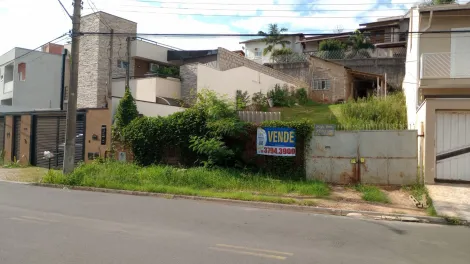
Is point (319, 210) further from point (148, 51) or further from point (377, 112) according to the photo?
point (148, 51)

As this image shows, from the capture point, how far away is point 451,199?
10164 millimetres

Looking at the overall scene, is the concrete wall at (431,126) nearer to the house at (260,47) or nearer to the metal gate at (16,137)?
the metal gate at (16,137)

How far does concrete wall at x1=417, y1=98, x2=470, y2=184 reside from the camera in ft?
38.3

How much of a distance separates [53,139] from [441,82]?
18975 millimetres

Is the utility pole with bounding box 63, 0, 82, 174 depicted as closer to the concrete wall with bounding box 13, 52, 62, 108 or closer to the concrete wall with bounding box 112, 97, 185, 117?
the concrete wall with bounding box 112, 97, 185, 117

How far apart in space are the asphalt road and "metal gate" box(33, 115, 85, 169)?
8.50 m

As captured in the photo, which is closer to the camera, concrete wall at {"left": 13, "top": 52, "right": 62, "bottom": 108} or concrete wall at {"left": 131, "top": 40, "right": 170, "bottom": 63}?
concrete wall at {"left": 131, "top": 40, "right": 170, "bottom": 63}

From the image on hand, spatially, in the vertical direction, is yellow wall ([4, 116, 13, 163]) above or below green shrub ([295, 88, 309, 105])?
below

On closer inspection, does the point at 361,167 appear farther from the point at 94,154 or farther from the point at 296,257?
the point at 94,154

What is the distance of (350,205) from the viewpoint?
1004 cm

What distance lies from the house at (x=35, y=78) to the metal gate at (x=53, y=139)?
32.5 ft

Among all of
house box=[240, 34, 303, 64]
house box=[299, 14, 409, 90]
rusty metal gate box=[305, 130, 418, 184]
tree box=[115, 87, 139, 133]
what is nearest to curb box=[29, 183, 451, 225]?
rusty metal gate box=[305, 130, 418, 184]

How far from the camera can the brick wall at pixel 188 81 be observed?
2406 centimetres

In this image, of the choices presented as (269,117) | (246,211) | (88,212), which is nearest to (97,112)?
(269,117)
